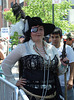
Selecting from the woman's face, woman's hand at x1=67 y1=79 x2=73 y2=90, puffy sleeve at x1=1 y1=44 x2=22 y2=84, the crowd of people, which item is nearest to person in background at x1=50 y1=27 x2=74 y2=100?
woman's hand at x1=67 y1=79 x2=73 y2=90

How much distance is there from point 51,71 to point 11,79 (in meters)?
0.50

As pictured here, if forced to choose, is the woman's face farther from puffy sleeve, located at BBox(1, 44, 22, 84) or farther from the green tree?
the green tree

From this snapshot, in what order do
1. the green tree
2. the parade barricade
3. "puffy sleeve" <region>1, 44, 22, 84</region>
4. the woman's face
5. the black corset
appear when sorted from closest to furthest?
the parade barricade → the black corset → "puffy sleeve" <region>1, 44, 22, 84</region> → the woman's face → the green tree

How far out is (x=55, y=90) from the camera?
3904 millimetres

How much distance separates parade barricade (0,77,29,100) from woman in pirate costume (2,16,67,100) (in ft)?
0.55

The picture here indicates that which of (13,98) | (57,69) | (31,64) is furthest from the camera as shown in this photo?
(57,69)

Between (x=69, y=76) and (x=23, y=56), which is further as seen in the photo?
(x=69, y=76)

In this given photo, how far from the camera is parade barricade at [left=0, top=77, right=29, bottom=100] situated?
3145mm

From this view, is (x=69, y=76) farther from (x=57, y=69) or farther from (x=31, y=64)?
(x=31, y=64)

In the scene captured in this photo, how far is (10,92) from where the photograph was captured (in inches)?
140

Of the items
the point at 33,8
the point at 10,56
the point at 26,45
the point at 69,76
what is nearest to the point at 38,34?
the point at 26,45

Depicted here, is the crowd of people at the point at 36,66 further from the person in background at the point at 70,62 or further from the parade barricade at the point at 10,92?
the person in background at the point at 70,62

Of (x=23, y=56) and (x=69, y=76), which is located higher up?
(x=23, y=56)

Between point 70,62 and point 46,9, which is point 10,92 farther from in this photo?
point 46,9
